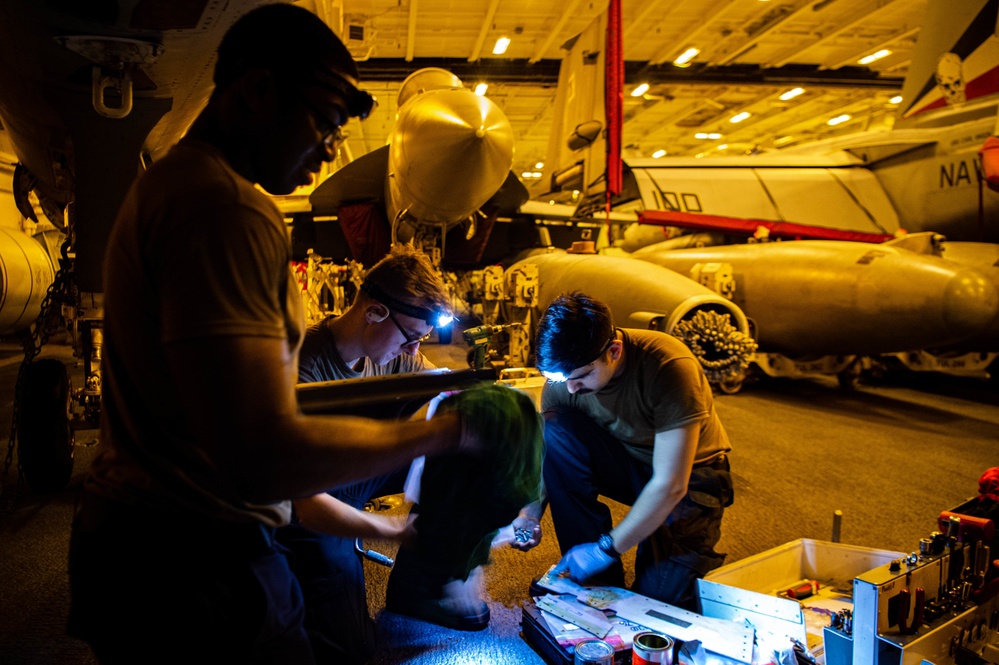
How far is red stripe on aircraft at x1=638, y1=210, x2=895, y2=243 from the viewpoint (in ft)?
23.1

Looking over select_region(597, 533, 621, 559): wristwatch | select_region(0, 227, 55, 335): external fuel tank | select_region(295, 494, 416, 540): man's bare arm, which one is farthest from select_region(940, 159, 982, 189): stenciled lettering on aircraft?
select_region(0, 227, 55, 335): external fuel tank

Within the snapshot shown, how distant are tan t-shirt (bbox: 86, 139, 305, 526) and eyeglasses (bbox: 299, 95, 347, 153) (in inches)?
5.6

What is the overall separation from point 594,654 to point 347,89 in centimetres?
154

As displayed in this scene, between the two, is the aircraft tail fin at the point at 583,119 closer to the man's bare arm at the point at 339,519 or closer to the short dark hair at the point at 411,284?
the short dark hair at the point at 411,284

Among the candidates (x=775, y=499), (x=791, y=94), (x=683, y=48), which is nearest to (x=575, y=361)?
(x=775, y=499)

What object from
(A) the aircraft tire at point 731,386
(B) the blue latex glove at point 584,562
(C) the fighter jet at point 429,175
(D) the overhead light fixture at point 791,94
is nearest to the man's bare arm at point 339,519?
(B) the blue latex glove at point 584,562

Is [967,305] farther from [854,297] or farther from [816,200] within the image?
[816,200]

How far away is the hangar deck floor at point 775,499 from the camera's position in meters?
2.06

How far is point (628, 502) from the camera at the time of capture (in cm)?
238

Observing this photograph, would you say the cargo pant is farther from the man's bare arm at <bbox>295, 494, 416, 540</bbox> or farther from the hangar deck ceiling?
the hangar deck ceiling

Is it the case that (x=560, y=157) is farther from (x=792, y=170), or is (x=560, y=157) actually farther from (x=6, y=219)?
(x=6, y=219)

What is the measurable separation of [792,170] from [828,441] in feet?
14.6

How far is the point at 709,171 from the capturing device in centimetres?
772

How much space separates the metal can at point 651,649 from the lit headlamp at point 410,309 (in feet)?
3.61
